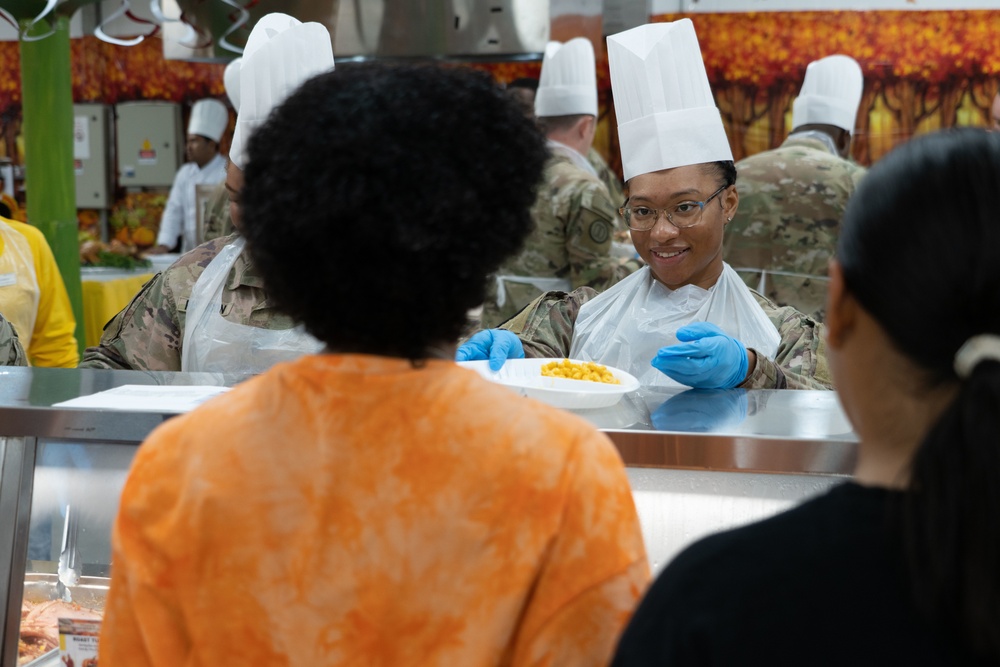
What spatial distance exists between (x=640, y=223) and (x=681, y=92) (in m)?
0.39

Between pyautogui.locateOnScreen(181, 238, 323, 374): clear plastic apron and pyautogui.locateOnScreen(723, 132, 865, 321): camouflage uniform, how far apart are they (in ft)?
8.22

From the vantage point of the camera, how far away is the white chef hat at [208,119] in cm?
742

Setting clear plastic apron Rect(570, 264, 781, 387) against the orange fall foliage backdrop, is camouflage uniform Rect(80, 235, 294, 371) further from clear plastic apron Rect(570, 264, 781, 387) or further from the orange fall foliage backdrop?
the orange fall foliage backdrop

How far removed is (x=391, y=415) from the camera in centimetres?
86

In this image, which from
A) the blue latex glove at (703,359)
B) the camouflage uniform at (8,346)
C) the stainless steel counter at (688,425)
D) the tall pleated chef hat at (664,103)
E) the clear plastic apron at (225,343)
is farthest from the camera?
the camouflage uniform at (8,346)

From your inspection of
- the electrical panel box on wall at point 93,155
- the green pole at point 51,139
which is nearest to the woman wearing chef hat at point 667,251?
the green pole at point 51,139

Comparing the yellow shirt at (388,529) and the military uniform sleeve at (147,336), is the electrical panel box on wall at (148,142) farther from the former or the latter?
the yellow shirt at (388,529)

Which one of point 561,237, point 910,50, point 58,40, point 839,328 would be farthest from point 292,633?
point 910,50

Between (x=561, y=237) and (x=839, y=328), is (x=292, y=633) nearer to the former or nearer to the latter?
(x=839, y=328)

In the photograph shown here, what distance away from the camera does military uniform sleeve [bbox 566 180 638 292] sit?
410cm

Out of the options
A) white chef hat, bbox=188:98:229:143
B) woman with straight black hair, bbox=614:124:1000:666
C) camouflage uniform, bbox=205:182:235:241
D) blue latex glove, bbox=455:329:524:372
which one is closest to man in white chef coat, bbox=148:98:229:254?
white chef hat, bbox=188:98:229:143

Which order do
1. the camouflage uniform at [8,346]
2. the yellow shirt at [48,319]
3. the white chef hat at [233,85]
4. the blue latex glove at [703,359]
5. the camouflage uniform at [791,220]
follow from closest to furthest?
the blue latex glove at [703,359] < the camouflage uniform at [8,346] < the white chef hat at [233,85] < the yellow shirt at [48,319] < the camouflage uniform at [791,220]

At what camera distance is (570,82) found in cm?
505

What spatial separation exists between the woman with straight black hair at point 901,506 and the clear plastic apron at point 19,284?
2.89 m
